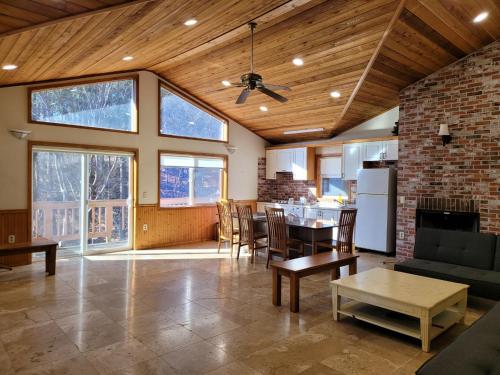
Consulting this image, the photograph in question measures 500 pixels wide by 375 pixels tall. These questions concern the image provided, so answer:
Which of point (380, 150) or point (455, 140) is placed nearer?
Result: point (455, 140)

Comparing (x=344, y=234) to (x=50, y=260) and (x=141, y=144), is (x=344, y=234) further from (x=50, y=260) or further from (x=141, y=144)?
(x=50, y=260)

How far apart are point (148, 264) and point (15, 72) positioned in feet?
10.9

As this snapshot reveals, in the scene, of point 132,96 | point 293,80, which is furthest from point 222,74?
point 132,96

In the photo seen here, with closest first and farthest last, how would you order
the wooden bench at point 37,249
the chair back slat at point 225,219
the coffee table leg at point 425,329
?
the coffee table leg at point 425,329, the wooden bench at point 37,249, the chair back slat at point 225,219

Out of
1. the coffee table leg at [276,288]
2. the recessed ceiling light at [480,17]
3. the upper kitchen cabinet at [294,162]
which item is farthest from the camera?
the upper kitchen cabinet at [294,162]

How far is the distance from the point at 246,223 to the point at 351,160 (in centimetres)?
271

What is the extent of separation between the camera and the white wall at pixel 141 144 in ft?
18.3

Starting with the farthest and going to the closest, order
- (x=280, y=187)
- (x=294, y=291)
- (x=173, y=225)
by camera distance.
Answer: (x=280, y=187) < (x=173, y=225) < (x=294, y=291)

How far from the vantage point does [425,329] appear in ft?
9.60

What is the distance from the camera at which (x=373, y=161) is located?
24.0ft

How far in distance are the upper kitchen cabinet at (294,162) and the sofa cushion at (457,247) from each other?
3.88 m

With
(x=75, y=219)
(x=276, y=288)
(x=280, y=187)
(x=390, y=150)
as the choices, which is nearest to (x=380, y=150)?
(x=390, y=150)

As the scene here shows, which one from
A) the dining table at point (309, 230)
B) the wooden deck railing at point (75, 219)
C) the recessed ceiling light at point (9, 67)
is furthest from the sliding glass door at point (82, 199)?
the dining table at point (309, 230)

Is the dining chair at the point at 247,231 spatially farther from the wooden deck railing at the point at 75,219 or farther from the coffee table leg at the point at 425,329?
the coffee table leg at the point at 425,329
